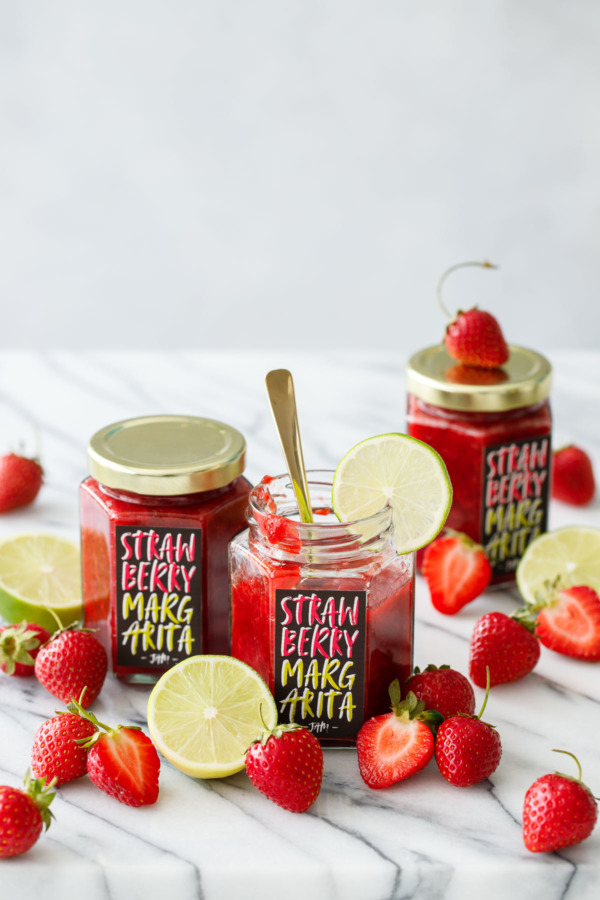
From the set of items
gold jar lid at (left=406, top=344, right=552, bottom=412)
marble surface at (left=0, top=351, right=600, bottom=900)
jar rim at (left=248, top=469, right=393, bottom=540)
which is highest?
gold jar lid at (left=406, top=344, right=552, bottom=412)

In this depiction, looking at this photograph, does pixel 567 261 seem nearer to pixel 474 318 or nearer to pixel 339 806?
pixel 474 318

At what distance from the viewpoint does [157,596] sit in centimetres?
121

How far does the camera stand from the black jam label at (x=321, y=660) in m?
1.08

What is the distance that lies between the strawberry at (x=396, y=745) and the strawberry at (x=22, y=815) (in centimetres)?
31

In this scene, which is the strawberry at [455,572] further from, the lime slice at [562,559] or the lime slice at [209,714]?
the lime slice at [209,714]

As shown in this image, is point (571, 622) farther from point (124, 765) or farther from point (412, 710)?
point (124, 765)

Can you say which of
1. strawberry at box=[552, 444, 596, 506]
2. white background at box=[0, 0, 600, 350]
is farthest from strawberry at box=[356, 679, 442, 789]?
white background at box=[0, 0, 600, 350]

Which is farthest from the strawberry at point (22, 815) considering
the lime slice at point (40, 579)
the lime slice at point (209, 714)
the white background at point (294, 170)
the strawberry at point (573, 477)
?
the white background at point (294, 170)

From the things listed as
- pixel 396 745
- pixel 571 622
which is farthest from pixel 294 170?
pixel 396 745

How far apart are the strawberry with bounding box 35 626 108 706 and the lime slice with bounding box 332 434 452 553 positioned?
315 millimetres

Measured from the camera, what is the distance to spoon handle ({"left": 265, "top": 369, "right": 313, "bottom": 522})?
1106 mm

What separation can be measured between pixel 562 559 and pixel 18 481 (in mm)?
826

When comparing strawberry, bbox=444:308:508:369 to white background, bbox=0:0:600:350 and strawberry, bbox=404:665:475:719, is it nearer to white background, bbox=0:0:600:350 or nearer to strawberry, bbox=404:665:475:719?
strawberry, bbox=404:665:475:719

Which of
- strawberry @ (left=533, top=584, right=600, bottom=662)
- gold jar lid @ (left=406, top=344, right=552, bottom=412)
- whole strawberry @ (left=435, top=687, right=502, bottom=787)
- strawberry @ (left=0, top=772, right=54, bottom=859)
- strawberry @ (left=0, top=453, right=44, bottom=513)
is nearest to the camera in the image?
strawberry @ (left=0, top=772, right=54, bottom=859)
